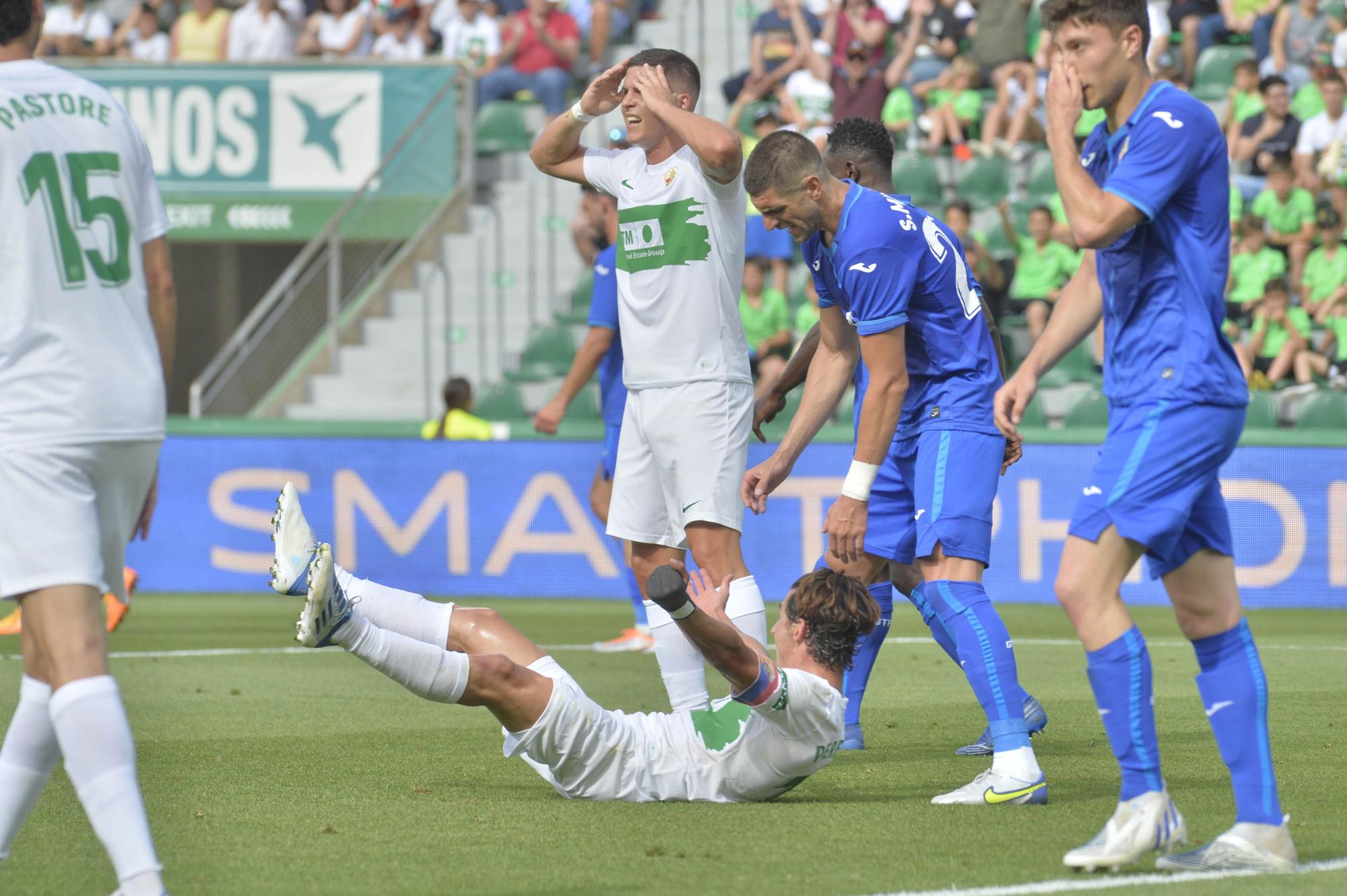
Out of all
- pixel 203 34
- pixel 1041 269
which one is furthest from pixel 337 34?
pixel 1041 269

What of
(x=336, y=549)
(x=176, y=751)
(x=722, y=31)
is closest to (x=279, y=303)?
(x=336, y=549)

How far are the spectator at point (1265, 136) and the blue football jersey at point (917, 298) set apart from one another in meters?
11.4

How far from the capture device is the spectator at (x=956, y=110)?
59.7ft

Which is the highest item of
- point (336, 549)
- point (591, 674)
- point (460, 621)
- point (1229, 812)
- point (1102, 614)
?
point (1102, 614)

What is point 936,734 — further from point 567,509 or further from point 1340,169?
point 1340,169

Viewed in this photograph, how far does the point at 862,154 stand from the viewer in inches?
272

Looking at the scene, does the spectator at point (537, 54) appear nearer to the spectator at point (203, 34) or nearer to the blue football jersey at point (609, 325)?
the spectator at point (203, 34)

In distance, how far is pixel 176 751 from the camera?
6.68 meters

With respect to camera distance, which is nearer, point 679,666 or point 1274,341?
point 679,666

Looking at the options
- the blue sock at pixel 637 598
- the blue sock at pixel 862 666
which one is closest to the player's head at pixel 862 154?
the blue sock at pixel 862 666

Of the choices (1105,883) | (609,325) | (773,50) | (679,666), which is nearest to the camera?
(1105,883)

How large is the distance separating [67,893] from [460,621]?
1587mm

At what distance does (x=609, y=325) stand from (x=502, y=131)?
9.93 m

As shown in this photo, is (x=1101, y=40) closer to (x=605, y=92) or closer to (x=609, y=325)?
(x=605, y=92)
